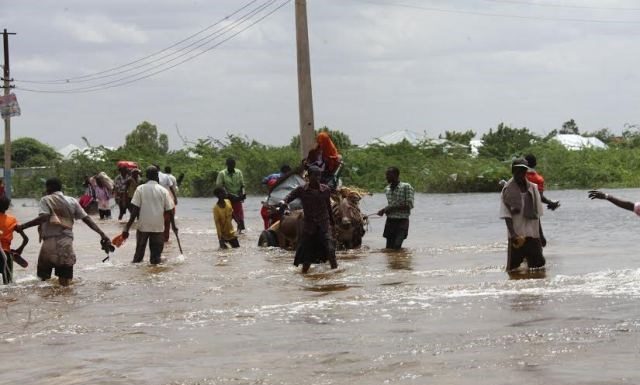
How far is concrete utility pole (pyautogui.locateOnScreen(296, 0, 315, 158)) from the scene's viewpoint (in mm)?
22609

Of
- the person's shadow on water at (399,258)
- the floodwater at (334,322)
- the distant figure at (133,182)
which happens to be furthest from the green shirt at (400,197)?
the distant figure at (133,182)

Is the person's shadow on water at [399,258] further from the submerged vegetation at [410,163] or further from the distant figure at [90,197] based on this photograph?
the submerged vegetation at [410,163]

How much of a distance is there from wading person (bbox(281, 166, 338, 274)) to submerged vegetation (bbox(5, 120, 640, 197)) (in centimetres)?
4186

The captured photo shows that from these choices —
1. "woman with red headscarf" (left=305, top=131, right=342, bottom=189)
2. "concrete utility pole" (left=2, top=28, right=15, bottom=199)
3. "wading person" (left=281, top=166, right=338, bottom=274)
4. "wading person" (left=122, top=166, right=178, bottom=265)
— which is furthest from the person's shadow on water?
"concrete utility pole" (left=2, top=28, right=15, bottom=199)

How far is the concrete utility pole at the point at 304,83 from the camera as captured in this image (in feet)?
74.2

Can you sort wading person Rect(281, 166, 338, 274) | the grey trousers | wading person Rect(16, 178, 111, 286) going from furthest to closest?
1. the grey trousers
2. wading person Rect(281, 166, 338, 274)
3. wading person Rect(16, 178, 111, 286)

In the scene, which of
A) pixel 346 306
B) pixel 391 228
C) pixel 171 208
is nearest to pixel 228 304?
pixel 346 306

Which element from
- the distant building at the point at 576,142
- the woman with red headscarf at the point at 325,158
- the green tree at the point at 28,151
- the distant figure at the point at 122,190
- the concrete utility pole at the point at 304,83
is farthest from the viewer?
the green tree at the point at 28,151

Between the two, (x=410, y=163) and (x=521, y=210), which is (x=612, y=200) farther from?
(x=410, y=163)

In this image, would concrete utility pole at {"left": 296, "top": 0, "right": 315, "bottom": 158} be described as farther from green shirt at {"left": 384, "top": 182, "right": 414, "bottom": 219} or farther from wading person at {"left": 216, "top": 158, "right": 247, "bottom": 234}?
green shirt at {"left": 384, "top": 182, "right": 414, "bottom": 219}

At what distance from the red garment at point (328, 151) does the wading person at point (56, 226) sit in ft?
16.3

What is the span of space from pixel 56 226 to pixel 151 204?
264 cm

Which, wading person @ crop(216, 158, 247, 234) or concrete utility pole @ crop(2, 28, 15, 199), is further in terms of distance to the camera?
concrete utility pole @ crop(2, 28, 15, 199)


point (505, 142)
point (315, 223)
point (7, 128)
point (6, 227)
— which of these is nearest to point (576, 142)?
point (505, 142)
